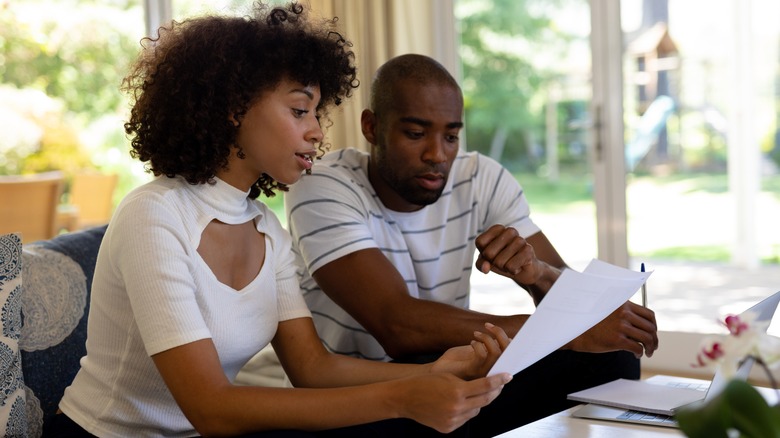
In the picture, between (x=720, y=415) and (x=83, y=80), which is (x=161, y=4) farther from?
(x=720, y=415)

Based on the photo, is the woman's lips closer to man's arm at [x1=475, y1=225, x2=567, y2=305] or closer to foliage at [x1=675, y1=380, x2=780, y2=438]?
man's arm at [x1=475, y1=225, x2=567, y2=305]

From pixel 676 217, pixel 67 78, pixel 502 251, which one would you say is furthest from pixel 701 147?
pixel 67 78

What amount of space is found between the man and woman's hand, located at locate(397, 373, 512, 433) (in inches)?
19.0

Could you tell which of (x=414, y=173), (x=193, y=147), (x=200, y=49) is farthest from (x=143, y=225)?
(x=414, y=173)

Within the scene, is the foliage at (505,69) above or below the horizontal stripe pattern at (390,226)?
above

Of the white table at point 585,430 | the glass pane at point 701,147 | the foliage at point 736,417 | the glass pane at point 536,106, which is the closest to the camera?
the foliage at point 736,417

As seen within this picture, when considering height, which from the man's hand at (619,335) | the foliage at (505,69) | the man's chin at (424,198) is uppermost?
the foliage at (505,69)

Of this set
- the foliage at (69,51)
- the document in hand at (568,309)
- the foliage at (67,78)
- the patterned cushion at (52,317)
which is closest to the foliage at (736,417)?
the document in hand at (568,309)

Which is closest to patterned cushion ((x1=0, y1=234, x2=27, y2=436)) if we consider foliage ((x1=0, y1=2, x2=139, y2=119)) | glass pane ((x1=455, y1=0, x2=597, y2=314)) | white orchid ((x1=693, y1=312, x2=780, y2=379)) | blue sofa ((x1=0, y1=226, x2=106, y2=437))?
blue sofa ((x1=0, y1=226, x2=106, y2=437))

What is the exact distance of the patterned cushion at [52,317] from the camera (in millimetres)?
1788

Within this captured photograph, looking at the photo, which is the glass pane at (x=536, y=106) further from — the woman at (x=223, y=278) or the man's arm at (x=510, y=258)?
the woman at (x=223, y=278)

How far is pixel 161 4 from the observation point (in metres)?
5.07

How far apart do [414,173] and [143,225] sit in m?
0.85

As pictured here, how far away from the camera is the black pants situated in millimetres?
2043
